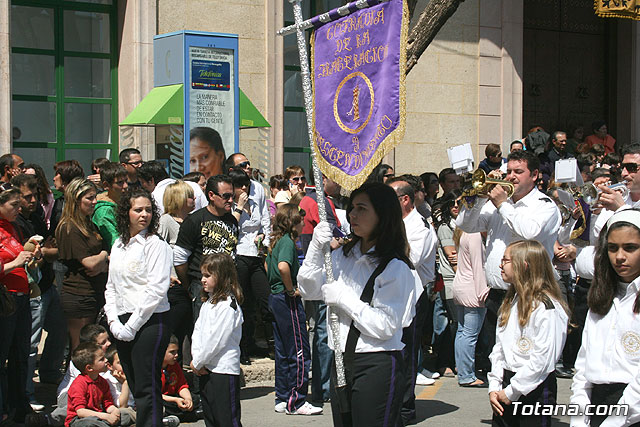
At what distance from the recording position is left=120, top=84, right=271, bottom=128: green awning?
36.9 ft

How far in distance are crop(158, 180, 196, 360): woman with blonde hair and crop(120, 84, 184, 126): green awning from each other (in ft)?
8.93

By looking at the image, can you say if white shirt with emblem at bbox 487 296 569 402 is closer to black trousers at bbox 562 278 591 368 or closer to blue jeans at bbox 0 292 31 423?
black trousers at bbox 562 278 591 368

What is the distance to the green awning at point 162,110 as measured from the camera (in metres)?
11.2

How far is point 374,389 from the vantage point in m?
4.82

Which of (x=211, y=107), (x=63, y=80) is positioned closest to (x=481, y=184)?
(x=211, y=107)

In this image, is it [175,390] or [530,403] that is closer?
[530,403]

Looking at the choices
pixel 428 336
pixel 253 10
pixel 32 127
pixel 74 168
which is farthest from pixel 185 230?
pixel 253 10

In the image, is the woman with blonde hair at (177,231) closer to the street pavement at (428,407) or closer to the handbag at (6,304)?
the street pavement at (428,407)

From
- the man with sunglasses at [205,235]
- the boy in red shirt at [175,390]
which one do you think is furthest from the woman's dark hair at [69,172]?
the boy in red shirt at [175,390]

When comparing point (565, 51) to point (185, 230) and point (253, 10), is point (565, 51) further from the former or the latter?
point (185, 230)

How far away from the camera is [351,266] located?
499 cm

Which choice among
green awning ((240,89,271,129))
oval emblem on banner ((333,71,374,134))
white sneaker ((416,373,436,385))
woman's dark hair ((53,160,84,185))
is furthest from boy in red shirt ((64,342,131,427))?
green awning ((240,89,271,129))

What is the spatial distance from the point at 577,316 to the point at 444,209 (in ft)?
6.39

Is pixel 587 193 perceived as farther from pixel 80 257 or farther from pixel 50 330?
pixel 50 330
